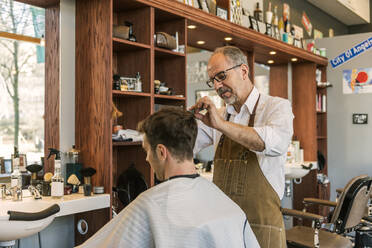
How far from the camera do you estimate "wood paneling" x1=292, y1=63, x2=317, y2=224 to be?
569 centimetres

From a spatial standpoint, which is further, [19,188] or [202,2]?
[202,2]

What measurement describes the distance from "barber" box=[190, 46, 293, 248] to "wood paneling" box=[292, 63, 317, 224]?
154 inches

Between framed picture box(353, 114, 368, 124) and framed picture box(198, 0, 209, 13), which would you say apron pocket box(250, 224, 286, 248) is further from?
framed picture box(353, 114, 368, 124)

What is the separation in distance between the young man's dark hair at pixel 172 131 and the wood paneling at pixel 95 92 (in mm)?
1319

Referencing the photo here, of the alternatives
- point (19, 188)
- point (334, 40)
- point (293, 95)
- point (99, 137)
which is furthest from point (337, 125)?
point (19, 188)

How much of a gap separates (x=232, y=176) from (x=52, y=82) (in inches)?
65.6

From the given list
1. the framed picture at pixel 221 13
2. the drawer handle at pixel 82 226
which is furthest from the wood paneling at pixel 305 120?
the drawer handle at pixel 82 226

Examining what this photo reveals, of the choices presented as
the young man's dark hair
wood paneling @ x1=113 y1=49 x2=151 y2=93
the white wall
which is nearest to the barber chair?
wood paneling @ x1=113 y1=49 x2=151 y2=93

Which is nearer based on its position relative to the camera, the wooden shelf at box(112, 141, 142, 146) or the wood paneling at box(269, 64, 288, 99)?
the wooden shelf at box(112, 141, 142, 146)

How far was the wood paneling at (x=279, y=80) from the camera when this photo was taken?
587 centimetres

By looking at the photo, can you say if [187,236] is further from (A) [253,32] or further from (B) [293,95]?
(B) [293,95]

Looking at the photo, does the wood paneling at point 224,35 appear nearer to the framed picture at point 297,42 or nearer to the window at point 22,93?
the framed picture at point 297,42

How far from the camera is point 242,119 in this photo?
6.75 feet

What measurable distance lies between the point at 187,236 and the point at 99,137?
1.60 meters
